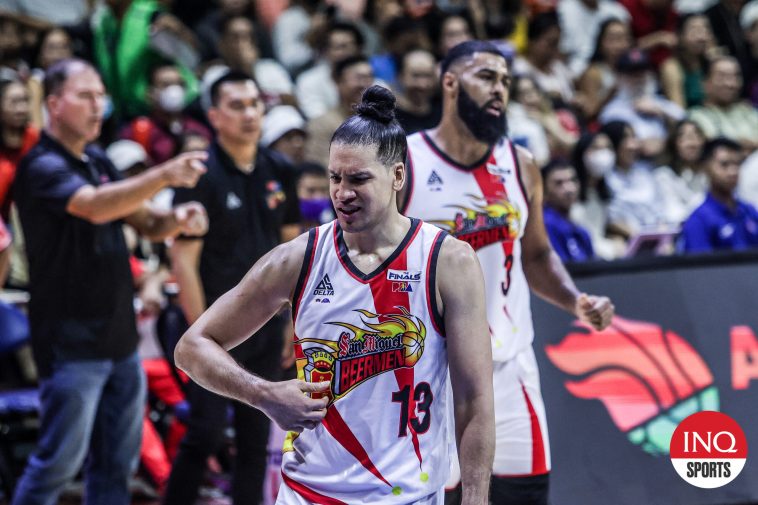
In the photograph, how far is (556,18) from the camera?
11914 mm

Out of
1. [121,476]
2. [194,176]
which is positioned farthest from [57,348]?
[194,176]

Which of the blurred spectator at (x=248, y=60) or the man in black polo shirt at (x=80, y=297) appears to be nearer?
the man in black polo shirt at (x=80, y=297)

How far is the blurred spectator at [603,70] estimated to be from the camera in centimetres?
1195

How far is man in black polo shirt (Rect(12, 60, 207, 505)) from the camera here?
496 cm

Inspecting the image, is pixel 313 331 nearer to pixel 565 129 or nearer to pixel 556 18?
pixel 565 129

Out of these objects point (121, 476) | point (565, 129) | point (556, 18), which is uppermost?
point (556, 18)

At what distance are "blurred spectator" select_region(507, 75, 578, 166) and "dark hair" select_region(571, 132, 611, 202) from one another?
273 mm

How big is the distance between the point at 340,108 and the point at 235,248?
4033 millimetres

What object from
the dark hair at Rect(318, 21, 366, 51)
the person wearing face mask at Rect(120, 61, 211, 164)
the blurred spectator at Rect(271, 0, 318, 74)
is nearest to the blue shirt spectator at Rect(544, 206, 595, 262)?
the person wearing face mask at Rect(120, 61, 211, 164)

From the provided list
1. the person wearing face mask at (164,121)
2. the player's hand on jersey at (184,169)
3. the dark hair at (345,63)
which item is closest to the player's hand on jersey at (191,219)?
the player's hand on jersey at (184,169)

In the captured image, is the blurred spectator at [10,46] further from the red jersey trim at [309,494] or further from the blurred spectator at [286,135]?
the red jersey trim at [309,494]

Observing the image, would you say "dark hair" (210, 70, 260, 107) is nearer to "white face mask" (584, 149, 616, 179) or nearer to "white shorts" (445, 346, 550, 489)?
"white shorts" (445, 346, 550, 489)

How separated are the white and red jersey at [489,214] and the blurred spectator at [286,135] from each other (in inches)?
163

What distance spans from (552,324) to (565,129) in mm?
5239
